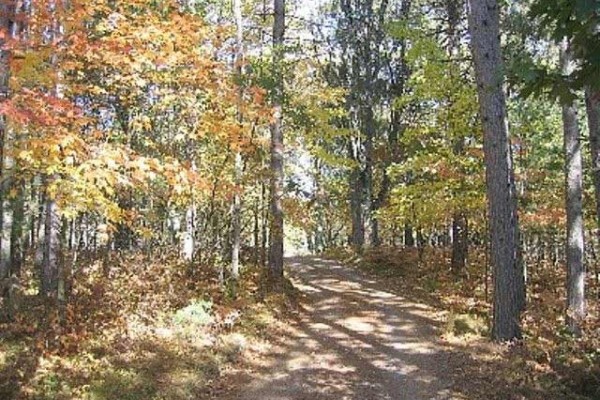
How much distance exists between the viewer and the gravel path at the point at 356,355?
9344 millimetres

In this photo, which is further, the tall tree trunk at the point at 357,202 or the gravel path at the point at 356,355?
the tall tree trunk at the point at 357,202

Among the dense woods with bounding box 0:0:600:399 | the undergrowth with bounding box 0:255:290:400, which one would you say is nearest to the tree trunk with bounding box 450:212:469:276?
the dense woods with bounding box 0:0:600:399

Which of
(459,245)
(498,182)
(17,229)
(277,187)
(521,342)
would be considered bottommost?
(521,342)

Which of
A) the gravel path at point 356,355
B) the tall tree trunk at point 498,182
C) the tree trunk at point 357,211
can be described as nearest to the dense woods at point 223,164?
the tall tree trunk at point 498,182

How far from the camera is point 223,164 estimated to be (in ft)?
48.0

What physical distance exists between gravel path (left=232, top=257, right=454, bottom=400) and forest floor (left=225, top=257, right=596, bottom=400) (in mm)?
16

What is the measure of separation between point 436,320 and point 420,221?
5041 mm

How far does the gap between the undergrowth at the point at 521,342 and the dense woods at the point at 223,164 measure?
8cm

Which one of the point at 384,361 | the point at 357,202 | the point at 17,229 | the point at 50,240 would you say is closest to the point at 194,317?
the point at 50,240

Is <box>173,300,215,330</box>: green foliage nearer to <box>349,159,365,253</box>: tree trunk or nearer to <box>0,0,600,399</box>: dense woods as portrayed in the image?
<box>0,0,600,399</box>: dense woods

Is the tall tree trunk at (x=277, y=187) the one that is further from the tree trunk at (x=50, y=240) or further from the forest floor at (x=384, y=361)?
the tree trunk at (x=50, y=240)

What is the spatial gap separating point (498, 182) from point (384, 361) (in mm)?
3889

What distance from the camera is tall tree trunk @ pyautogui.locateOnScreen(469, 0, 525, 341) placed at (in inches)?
424

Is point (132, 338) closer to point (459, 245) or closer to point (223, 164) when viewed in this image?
point (223, 164)
